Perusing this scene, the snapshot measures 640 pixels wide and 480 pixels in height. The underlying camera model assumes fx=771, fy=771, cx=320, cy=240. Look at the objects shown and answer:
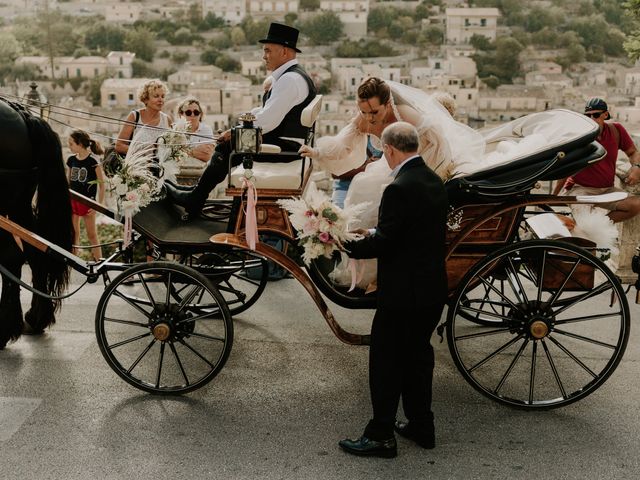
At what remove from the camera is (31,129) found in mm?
Result: 4125

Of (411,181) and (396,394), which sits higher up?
(411,181)

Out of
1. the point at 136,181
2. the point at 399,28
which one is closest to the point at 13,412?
the point at 136,181

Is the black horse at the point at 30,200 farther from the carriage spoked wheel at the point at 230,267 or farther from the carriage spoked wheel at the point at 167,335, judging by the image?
the carriage spoked wheel at the point at 230,267

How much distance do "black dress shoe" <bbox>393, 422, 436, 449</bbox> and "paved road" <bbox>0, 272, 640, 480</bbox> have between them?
34mm

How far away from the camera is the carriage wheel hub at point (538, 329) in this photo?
3600 mm

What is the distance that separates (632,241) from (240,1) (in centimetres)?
11090

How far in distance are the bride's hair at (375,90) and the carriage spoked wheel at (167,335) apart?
118 cm

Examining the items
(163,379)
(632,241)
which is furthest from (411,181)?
(632,241)

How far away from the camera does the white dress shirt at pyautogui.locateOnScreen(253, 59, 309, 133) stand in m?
4.17

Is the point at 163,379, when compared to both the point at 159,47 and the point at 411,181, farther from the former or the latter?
the point at 159,47

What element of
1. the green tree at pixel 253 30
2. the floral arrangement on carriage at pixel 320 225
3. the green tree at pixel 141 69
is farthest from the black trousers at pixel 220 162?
the green tree at pixel 253 30

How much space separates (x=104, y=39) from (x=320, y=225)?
3886 inches

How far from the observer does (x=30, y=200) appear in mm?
4262

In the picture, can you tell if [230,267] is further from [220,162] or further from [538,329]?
[538,329]
